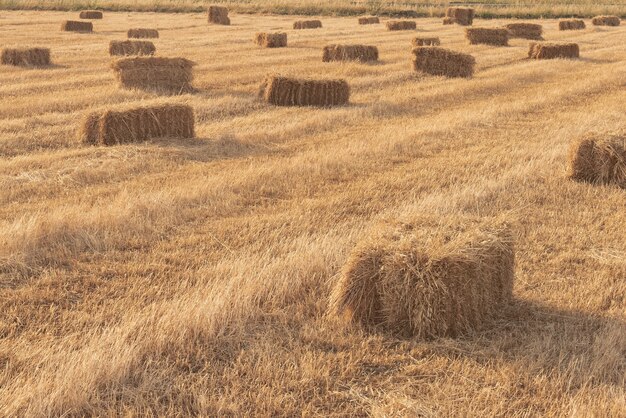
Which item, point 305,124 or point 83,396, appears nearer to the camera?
point 83,396

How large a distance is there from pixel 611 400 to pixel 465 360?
95 cm

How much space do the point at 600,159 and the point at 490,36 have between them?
19.3m

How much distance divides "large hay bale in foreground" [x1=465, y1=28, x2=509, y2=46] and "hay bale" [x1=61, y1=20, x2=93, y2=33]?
1558 centimetres

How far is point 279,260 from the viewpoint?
23.0ft

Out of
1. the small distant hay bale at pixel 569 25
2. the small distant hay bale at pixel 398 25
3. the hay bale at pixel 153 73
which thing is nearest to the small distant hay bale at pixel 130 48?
the hay bale at pixel 153 73

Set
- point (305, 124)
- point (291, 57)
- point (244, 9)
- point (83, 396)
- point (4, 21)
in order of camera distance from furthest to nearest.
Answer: point (244, 9) < point (4, 21) < point (291, 57) < point (305, 124) < point (83, 396)

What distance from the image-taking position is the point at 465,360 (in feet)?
17.8

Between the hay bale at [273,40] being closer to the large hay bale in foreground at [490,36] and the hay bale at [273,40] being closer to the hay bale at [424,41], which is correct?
the hay bale at [424,41]

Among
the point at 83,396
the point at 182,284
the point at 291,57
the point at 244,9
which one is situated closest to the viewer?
the point at 83,396

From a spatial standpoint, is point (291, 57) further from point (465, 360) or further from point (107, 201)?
point (465, 360)

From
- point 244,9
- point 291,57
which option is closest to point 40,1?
point 244,9

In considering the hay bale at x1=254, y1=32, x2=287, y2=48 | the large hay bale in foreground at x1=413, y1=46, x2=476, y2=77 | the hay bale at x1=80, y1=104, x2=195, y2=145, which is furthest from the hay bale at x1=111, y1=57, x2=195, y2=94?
the hay bale at x1=254, y1=32, x2=287, y2=48

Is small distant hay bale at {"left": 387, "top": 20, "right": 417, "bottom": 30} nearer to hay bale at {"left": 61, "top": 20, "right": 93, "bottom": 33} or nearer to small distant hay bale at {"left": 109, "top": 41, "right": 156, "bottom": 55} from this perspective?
hay bale at {"left": 61, "top": 20, "right": 93, "bottom": 33}

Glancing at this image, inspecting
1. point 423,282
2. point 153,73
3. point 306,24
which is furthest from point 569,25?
point 423,282
